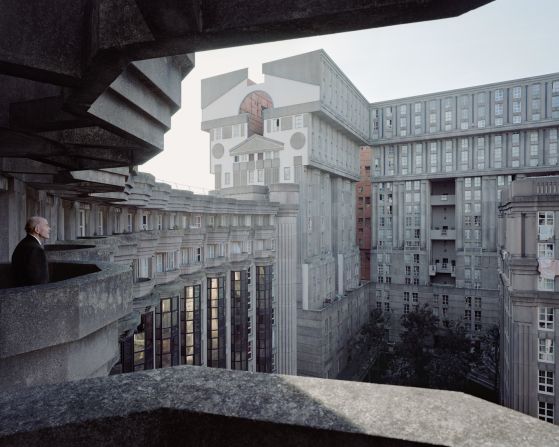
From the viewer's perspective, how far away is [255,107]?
52.0 m

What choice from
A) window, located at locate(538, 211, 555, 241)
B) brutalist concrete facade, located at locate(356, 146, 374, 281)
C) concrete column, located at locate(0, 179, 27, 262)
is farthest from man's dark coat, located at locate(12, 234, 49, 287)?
brutalist concrete facade, located at locate(356, 146, 374, 281)

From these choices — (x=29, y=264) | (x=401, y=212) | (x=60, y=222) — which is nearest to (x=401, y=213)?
(x=401, y=212)

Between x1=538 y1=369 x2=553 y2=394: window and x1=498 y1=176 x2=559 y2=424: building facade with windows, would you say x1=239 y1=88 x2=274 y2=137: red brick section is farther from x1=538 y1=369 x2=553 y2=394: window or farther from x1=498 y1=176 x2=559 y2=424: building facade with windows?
x1=538 y1=369 x2=553 y2=394: window

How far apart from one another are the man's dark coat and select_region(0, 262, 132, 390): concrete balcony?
346mm

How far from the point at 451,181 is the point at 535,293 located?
1587 inches

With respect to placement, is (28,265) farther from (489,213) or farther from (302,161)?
(489,213)

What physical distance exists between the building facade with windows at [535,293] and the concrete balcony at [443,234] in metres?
33.9

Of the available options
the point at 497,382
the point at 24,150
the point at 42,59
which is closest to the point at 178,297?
the point at 24,150

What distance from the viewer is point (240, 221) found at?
35.5m

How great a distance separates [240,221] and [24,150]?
30083 mm

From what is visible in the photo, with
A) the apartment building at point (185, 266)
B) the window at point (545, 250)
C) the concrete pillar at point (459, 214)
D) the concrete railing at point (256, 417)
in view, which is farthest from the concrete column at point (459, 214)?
the concrete railing at point (256, 417)

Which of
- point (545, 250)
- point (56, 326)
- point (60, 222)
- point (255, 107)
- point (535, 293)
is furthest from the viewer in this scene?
point (255, 107)

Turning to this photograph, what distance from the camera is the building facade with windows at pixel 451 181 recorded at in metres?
57.8

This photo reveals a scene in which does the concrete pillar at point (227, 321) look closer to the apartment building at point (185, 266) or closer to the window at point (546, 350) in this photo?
the apartment building at point (185, 266)
